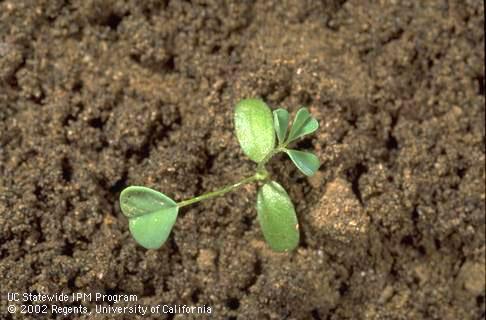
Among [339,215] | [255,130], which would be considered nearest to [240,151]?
[255,130]

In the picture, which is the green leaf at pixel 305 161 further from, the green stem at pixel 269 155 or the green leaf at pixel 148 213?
the green leaf at pixel 148 213

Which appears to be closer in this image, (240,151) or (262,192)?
(262,192)

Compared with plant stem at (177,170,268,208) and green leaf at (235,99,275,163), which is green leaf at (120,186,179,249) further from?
green leaf at (235,99,275,163)

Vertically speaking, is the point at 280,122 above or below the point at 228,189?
above

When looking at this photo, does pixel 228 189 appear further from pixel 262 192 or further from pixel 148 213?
pixel 148 213

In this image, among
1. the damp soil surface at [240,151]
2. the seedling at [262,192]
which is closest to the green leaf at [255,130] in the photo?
the seedling at [262,192]

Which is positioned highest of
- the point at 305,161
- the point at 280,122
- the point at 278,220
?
the point at 280,122
